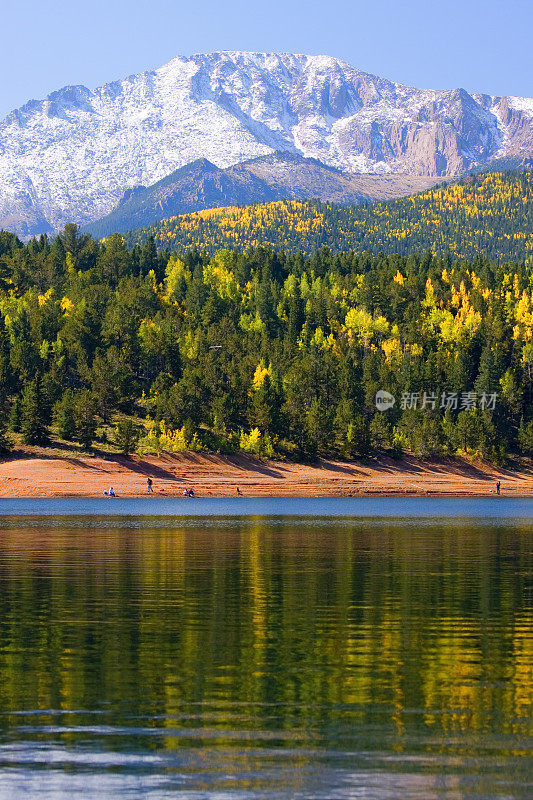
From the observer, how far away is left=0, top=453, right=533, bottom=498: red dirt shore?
494 feet

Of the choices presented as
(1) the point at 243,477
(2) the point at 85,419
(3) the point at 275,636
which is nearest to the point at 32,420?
(2) the point at 85,419

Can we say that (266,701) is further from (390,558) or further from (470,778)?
(390,558)

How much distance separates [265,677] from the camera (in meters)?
28.3

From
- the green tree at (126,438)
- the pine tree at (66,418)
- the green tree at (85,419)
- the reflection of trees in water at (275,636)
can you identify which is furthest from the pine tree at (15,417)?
the reflection of trees in water at (275,636)

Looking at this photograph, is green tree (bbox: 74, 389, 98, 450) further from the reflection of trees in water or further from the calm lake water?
the calm lake water

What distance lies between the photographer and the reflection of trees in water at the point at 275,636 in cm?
2547

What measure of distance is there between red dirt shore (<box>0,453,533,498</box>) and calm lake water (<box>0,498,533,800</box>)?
90.9 m

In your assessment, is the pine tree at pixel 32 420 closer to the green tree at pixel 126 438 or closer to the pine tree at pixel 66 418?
the pine tree at pixel 66 418

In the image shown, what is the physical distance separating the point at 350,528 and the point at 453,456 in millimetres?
102314

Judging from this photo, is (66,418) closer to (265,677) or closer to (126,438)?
(126,438)

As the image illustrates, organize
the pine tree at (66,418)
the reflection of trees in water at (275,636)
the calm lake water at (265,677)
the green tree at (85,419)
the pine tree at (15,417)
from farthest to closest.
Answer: the pine tree at (15,417), the pine tree at (66,418), the green tree at (85,419), the reflection of trees in water at (275,636), the calm lake water at (265,677)

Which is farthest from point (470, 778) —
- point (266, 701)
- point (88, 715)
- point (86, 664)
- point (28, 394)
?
point (28, 394)

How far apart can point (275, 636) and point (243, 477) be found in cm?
13290

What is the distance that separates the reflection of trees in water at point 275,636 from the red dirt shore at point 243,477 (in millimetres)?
87515
